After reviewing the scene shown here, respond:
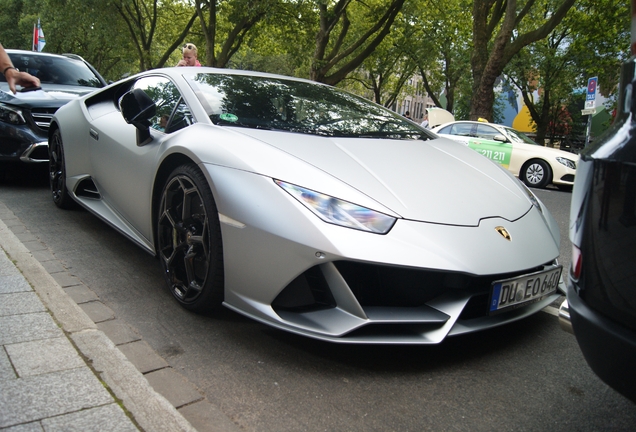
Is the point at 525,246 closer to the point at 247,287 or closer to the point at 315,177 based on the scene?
the point at 315,177

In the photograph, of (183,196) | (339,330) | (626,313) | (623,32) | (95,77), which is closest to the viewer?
Result: (626,313)

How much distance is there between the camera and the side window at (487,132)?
1262cm

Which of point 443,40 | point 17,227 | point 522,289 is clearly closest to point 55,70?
point 17,227

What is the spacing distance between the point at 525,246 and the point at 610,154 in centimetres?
118

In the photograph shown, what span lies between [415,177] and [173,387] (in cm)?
143

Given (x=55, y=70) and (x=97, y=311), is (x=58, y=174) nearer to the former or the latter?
(x=97, y=311)

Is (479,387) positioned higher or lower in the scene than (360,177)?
lower

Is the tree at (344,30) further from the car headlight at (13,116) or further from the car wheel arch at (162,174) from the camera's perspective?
the car wheel arch at (162,174)

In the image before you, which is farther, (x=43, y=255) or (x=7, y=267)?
(x=43, y=255)

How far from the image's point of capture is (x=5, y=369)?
2287 millimetres

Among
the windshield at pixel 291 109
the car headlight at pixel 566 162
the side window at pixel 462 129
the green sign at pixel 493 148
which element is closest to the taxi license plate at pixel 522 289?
the windshield at pixel 291 109

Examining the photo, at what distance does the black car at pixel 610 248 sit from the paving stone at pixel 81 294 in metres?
2.50

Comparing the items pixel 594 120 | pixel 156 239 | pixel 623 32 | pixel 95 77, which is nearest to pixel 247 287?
pixel 156 239

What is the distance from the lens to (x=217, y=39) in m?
35.0
